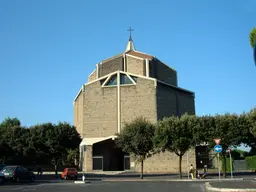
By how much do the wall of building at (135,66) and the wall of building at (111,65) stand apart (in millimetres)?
1527

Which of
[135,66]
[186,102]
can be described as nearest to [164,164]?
[186,102]

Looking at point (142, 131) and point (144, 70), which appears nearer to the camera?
point (142, 131)

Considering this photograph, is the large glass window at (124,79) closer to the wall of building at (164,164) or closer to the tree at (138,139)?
the wall of building at (164,164)

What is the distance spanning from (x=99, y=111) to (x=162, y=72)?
2029 centimetres

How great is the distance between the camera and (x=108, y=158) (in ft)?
196

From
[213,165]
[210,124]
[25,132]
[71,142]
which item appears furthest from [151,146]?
[213,165]

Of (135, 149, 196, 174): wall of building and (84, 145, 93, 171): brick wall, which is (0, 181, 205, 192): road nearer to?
(135, 149, 196, 174): wall of building

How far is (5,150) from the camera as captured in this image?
46094 mm

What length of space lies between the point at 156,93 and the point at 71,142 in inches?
846

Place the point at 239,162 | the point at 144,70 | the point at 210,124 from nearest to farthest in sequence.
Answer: the point at 210,124, the point at 239,162, the point at 144,70

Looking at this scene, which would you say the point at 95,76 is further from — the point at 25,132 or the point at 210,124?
the point at 210,124

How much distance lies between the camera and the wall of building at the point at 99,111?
203 ft

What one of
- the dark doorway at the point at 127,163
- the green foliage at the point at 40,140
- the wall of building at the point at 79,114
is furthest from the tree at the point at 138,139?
the wall of building at the point at 79,114

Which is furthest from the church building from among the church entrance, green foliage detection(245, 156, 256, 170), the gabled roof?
green foliage detection(245, 156, 256, 170)
